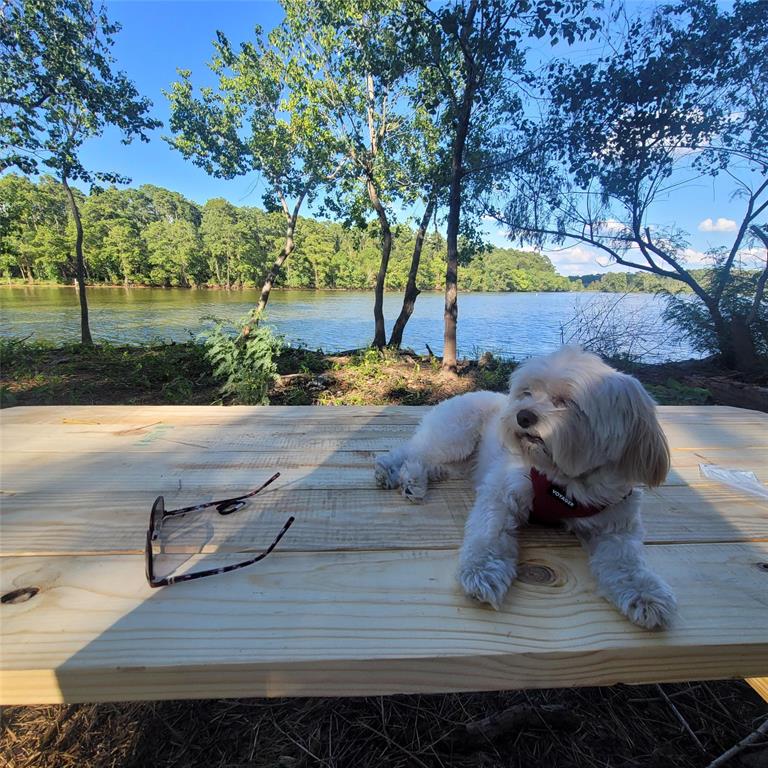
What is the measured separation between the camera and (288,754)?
1.29 meters

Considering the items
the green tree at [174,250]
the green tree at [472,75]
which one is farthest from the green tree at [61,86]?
the green tree at [174,250]

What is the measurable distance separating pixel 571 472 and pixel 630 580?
38 cm

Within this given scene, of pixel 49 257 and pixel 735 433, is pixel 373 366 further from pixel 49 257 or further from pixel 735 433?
pixel 49 257

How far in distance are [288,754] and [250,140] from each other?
448 inches

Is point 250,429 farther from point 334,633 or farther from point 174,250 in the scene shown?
point 174,250

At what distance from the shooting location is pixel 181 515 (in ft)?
3.96

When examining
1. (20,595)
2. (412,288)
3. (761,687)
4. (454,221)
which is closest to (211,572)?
(20,595)

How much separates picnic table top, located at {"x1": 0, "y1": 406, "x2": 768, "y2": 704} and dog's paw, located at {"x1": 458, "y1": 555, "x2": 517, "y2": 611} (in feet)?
0.08

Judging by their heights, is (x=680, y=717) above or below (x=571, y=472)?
below

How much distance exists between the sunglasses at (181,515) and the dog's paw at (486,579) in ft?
1.63

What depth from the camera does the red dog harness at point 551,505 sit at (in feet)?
4.08

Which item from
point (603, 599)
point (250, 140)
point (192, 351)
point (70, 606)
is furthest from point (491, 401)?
point (250, 140)

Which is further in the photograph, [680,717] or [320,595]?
[680,717]

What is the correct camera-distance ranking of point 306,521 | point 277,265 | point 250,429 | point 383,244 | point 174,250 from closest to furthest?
1. point 306,521
2. point 250,429
3. point 383,244
4. point 277,265
5. point 174,250
